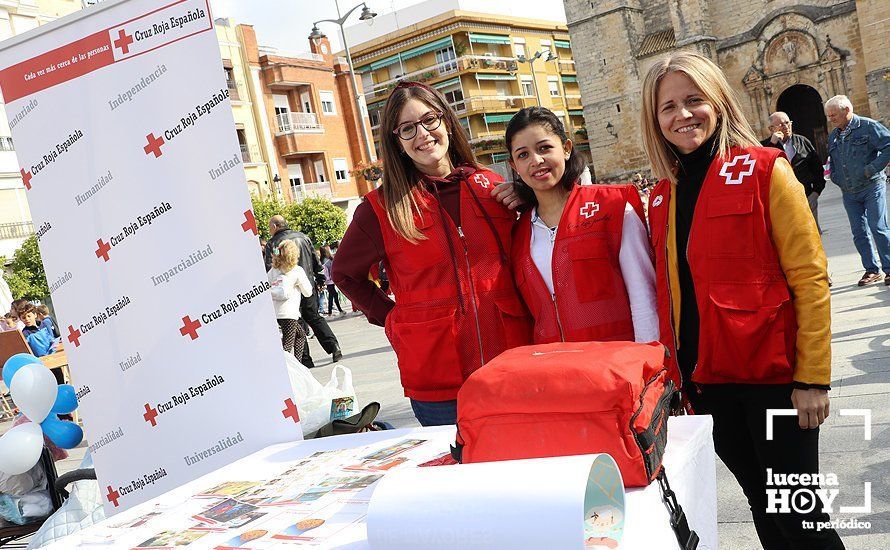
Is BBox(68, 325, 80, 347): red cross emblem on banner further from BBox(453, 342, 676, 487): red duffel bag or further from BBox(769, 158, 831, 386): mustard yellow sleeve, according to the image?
BBox(769, 158, 831, 386): mustard yellow sleeve

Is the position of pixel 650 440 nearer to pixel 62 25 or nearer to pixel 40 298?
pixel 62 25

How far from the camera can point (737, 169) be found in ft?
7.53

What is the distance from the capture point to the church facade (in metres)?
29.6

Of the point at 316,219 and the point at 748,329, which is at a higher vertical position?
the point at 316,219

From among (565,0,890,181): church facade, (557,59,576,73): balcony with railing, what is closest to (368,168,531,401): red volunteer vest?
(565,0,890,181): church facade

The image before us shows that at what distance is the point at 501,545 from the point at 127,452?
2499mm

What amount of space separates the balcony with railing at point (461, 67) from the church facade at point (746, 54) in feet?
54.5

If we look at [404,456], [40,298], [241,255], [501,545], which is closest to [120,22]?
[241,255]

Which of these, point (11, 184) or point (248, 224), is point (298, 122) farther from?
point (248, 224)

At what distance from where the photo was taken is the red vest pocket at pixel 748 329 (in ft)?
7.36

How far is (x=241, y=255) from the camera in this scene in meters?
3.05

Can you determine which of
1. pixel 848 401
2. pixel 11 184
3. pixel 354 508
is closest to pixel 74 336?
pixel 354 508

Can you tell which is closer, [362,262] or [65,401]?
[362,262]

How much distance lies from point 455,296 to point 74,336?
1789mm
